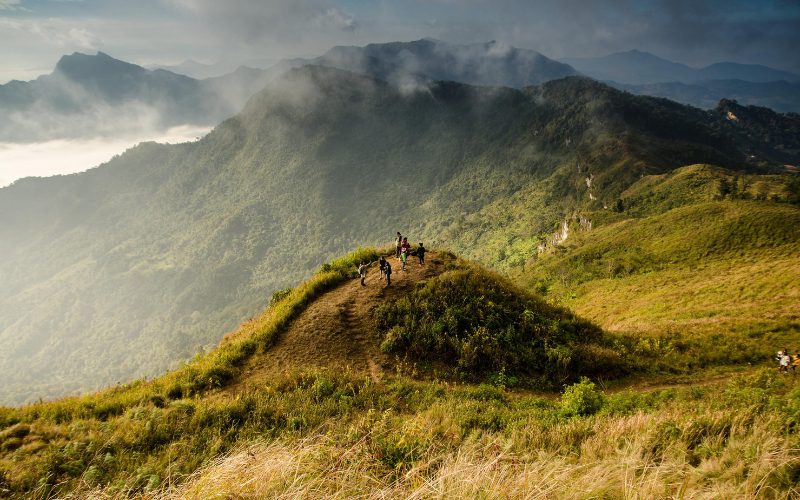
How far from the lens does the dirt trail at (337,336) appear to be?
39.6ft

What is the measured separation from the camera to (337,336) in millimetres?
13789

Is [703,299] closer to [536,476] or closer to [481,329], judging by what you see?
[481,329]

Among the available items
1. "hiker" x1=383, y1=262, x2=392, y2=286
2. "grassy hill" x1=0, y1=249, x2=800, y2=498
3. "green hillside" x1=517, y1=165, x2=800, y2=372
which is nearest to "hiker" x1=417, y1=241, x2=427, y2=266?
"grassy hill" x1=0, y1=249, x2=800, y2=498

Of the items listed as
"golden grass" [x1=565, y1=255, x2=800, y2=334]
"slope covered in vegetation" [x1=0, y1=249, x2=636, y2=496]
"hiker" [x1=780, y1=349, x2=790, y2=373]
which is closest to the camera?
"slope covered in vegetation" [x1=0, y1=249, x2=636, y2=496]

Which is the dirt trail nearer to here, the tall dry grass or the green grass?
the green grass

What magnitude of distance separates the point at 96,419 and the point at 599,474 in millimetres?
9238

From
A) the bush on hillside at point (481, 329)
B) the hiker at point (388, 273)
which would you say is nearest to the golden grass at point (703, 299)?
the bush on hillside at point (481, 329)

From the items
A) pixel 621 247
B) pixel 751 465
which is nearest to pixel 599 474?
pixel 751 465

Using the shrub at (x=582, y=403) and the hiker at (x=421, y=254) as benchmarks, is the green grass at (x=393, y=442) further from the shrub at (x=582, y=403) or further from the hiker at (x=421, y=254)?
the hiker at (x=421, y=254)

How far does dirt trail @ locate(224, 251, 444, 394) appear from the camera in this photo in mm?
12074

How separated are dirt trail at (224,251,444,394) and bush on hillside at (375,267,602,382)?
0.68m

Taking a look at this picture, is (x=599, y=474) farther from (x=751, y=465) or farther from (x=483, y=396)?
(x=483, y=396)

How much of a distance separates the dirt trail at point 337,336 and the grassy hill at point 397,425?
9cm

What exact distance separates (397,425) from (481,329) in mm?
7504
